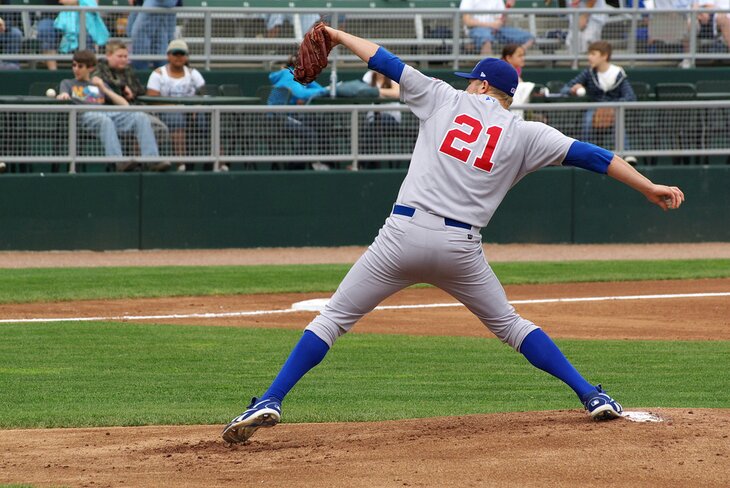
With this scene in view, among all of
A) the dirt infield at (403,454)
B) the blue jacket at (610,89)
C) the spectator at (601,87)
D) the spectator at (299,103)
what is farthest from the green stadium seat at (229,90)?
the dirt infield at (403,454)

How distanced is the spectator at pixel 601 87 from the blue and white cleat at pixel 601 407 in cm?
1008

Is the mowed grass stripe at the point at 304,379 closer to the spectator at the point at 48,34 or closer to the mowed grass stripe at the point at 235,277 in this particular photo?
the mowed grass stripe at the point at 235,277

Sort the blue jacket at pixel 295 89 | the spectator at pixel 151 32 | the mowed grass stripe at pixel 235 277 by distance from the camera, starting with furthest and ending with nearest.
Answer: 1. the spectator at pixel 151 32
2. the blue jacket at pixel 295 89
3. the mowed grass stripe at pixel 235 277

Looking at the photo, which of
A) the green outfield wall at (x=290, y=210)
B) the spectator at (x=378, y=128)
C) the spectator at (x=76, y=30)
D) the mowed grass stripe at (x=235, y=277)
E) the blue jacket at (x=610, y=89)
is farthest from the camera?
the spectator at (x=76, y=30)

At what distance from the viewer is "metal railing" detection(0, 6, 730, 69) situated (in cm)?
1718

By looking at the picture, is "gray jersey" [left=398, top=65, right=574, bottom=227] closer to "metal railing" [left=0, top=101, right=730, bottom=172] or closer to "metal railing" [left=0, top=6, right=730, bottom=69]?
"metal railing" [left=0, top=101, right=730, bottom=172]

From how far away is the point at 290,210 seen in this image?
15.4m

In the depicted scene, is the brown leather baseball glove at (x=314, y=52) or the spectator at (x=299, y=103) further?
the spectator at (x=299, y=103)

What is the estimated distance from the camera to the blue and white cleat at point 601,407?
597 centimetres

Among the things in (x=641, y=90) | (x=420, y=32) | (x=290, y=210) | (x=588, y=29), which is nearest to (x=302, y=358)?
(x=290, y=210)

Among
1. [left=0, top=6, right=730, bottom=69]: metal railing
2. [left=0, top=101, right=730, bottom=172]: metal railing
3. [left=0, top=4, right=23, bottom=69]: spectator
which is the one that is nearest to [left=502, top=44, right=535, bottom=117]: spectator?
[left=0, top=101, right=730, bottom=172]: metal railing

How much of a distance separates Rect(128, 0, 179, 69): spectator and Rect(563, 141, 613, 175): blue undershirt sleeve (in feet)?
39.5

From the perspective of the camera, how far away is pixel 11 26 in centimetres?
1675

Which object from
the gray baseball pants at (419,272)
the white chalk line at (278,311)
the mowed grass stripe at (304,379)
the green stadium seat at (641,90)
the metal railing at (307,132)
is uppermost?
the gray baseball pants at (419,272)
